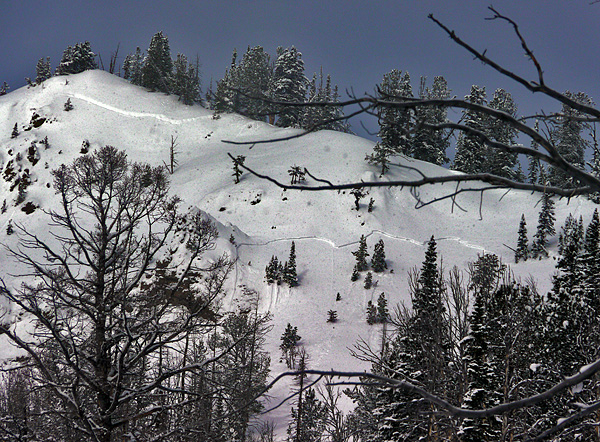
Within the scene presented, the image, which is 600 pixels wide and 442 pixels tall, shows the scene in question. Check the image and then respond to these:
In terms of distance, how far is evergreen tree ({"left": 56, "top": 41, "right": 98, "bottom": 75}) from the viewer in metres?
78.2

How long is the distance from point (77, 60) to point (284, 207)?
6086cm

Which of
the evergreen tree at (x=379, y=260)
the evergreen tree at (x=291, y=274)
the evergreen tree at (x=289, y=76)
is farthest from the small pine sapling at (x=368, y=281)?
the evergreen tree at (x=289, y=76)

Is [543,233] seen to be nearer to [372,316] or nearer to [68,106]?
[372,316]

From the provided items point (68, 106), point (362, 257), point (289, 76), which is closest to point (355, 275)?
point (362, 257)

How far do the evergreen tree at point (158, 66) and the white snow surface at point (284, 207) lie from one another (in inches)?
172

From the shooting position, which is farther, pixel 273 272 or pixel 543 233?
pixel 543 233

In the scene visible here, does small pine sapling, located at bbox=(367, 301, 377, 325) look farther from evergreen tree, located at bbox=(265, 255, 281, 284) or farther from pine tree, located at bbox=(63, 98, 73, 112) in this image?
pine tree, located at bbox=(63, 98, 73, 112)

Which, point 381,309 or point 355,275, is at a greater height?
point 355,275

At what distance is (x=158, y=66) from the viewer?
243 feet

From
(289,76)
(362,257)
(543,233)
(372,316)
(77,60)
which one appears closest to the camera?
(372,316)

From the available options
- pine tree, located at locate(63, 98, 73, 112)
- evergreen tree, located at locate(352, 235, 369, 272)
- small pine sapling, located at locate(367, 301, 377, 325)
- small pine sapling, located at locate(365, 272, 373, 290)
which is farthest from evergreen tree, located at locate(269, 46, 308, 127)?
small pine sapling, located at locate(367, 301, 377, 325)

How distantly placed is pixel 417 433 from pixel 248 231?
3051 centimetres

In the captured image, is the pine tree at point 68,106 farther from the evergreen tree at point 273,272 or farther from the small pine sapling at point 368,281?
the small pine sapling at point 368,281

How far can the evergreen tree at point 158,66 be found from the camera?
7300 cm
